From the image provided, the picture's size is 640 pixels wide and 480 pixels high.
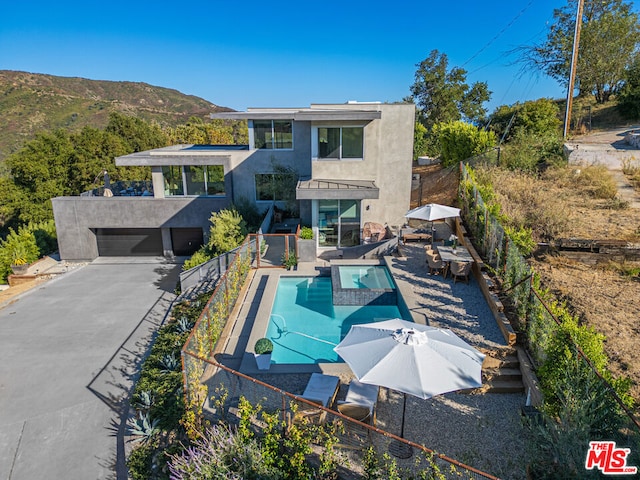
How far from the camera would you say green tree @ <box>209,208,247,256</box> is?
17656 mm

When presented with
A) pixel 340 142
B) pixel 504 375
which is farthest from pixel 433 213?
pixel 504 375

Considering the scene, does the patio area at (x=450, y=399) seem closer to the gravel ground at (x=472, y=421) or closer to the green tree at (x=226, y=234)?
the gravel ground at (x=472, y=421)

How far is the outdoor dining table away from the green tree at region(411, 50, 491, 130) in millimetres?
26742

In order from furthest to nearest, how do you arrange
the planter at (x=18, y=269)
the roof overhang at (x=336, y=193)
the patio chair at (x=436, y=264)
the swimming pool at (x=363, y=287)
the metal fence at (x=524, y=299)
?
the planter at (x=18, y=269) → the roof overhang at (x=336, y=193) → the patio chair at (x=436, y=264) → the swimming pool at (x=363, y=287) → the metal fence at (x=524, y=299)

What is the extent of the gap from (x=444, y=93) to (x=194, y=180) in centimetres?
2660

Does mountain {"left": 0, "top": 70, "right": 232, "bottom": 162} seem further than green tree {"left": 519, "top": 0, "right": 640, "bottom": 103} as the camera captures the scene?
Yes

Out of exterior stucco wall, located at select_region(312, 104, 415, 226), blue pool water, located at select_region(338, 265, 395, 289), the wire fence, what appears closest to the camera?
the wire fence

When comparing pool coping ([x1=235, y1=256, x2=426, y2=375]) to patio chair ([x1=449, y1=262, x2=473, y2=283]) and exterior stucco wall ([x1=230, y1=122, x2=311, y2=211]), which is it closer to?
patio chair ([x1=449, y1=262, x2=473, y2=283])

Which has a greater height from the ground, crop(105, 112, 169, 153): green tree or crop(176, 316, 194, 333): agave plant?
crop(105, 112, 169, 153): green tree

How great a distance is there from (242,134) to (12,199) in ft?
123

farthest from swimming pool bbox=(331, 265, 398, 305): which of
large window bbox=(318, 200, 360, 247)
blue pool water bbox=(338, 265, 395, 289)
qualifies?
large window bbox=(318, 200, 360, 247)

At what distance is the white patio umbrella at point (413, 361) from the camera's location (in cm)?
620

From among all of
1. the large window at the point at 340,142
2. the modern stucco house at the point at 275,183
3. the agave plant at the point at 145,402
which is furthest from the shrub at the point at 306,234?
the agave plant at the point at 145,402

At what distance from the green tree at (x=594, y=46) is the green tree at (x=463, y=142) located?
32.0ft
